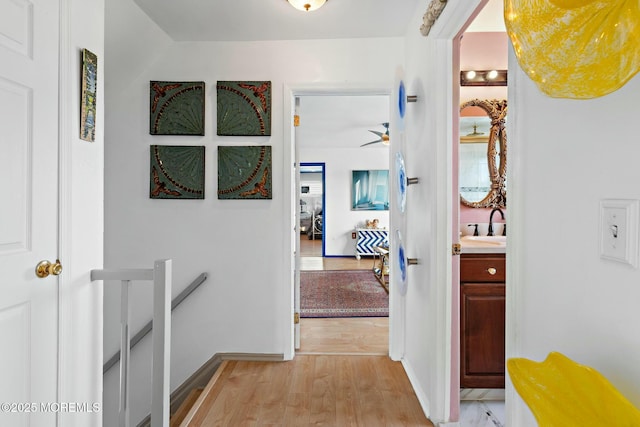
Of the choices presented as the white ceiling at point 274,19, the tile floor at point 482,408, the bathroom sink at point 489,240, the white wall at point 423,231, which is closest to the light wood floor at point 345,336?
the white wall at point 423,231

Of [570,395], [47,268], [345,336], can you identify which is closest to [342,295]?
[345,336]

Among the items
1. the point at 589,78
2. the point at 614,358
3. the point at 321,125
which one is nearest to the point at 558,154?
the point at 589,78

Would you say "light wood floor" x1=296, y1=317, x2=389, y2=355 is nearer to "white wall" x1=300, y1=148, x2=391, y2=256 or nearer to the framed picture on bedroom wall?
"white wall" x1=300, y1=148, x2=391, y2=256

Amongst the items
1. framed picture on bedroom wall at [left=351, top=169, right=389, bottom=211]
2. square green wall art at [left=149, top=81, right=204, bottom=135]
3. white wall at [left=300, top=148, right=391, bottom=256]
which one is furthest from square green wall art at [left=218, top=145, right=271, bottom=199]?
framed picture on bedroom wall at [left=351, top=169, right=389, bottom=211]

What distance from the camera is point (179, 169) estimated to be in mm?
2664

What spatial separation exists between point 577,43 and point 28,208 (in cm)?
157

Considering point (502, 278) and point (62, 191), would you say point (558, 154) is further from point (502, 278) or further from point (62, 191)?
point (62, 191)

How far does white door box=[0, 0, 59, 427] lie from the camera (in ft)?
3.67

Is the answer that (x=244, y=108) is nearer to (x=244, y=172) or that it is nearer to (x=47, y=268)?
(x=244, y=172)

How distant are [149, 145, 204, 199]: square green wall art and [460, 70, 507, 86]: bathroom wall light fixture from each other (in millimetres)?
1988

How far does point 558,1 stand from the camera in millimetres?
598

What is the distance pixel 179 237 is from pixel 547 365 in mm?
2521

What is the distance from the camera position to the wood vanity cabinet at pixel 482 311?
203 centimetres

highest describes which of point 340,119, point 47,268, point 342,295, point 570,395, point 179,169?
point 340,119
